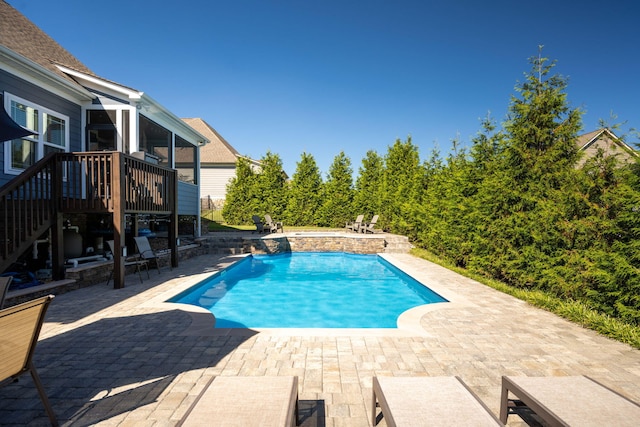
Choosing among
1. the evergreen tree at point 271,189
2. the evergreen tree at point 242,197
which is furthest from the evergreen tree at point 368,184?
the evergreen tree at point 242,197

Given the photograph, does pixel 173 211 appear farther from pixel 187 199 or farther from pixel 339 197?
pixel 339 197

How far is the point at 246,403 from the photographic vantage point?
88.7 inches

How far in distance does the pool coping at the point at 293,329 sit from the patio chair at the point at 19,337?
219cm

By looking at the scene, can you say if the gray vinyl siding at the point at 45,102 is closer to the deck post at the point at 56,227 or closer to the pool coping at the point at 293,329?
the deck post at the point at 56,227

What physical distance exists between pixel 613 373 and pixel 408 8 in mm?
13154

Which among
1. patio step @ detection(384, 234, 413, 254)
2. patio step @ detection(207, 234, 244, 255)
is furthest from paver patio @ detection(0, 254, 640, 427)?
patio step @ detection(384, 234, 413, 254)

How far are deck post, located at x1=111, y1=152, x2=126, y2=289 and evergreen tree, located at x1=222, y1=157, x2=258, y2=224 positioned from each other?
15335 millimetres

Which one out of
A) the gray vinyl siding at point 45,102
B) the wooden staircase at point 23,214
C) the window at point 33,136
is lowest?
the wooden staircase at point 23,214

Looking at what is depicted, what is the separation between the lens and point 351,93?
65.3 ft

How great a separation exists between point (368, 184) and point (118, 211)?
1720 cm

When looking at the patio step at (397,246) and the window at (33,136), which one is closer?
the window at (33,136)

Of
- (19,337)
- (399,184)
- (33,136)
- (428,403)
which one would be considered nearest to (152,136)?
(33,136)

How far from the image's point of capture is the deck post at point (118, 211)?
23.1ft

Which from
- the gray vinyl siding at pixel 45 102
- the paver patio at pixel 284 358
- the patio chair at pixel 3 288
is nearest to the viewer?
the paver patio at pixel 284 358
